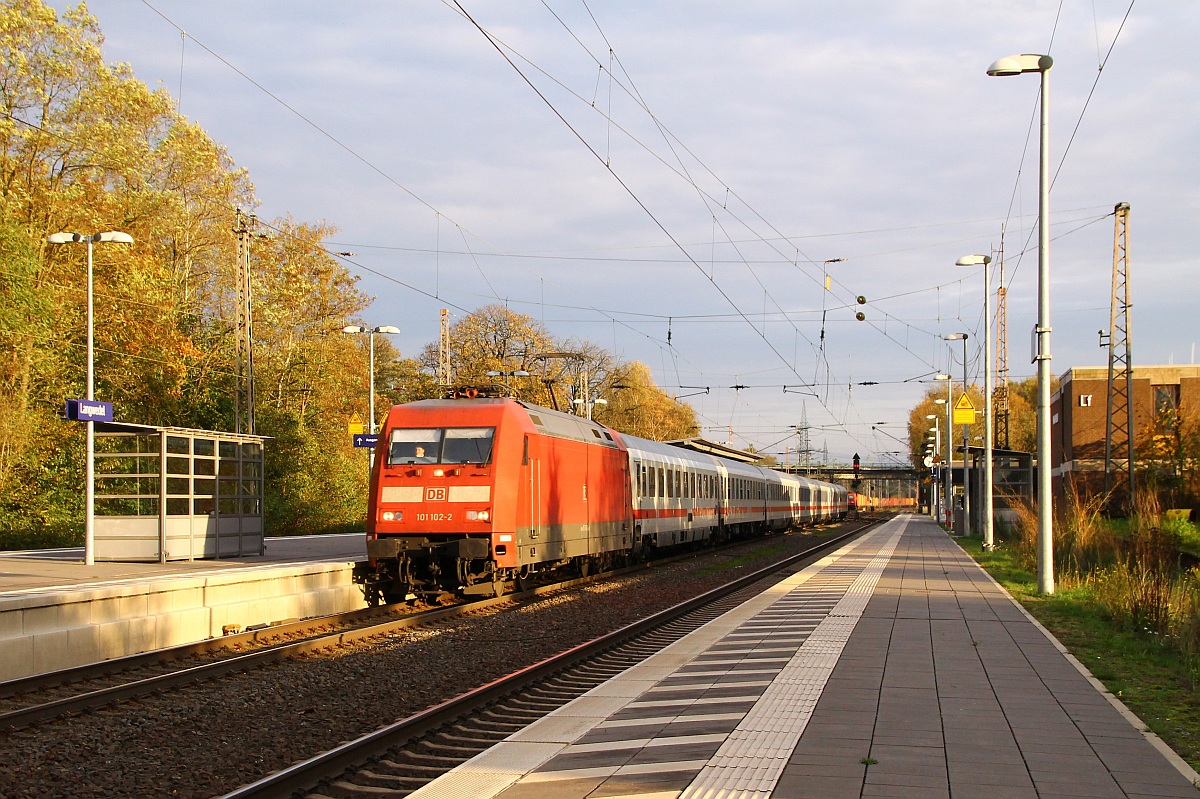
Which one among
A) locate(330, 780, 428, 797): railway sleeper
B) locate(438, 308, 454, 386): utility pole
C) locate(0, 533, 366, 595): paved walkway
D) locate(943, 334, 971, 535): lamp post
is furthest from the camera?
locate(943, 334, 971, 535): lamp post

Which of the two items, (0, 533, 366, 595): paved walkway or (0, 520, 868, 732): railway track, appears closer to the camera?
(0, 520, 868, 732): railway track

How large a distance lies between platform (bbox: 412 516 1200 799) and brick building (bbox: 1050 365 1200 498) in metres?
44.5

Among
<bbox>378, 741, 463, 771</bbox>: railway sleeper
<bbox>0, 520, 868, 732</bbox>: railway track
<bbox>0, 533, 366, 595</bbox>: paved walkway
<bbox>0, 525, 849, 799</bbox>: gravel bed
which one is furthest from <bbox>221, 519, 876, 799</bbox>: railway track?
<bbox>0, 533, 366, 595</bbox>: paved walkway

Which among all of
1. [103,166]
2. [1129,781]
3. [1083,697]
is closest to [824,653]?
[1083,697]

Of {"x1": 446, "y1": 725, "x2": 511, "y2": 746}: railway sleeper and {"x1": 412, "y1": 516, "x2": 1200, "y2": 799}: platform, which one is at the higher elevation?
{"x1": 412, "y1": 516, "x2": 1200, "y2": 799}: platform

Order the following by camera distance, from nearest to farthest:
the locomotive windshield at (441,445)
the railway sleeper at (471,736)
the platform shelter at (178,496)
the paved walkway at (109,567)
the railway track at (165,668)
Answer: the railway sleeper at (471,736), the railway track at (165,668), the paved walkway at (109,567), the locomotive windshield at (441,445), the platform shelter at (178,496)

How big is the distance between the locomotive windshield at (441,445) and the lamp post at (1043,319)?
927 cm

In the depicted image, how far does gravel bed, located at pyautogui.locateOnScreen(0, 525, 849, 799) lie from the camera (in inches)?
287

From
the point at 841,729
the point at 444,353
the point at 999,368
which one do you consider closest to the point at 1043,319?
the point at 841,729

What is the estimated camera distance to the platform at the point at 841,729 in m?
6.34

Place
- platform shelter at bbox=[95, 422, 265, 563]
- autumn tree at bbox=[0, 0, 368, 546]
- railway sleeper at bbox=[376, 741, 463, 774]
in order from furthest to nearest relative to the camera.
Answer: autumn tree at bbox=[0, 0, 368, 546]
platform shelter at bbox=[95, 422, 265, 563]
railway sleeper at bbox=[376, 741, 463, 774]

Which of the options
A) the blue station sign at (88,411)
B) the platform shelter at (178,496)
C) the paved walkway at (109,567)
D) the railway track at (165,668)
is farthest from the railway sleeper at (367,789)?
the platform shelter at (178,496)

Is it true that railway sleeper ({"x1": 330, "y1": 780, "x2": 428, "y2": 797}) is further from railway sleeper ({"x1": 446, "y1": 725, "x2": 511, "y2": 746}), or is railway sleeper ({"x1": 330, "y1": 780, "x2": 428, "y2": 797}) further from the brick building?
the brick building

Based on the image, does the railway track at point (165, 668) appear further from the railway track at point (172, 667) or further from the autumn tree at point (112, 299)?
the autumn tree at point (112, 299)
